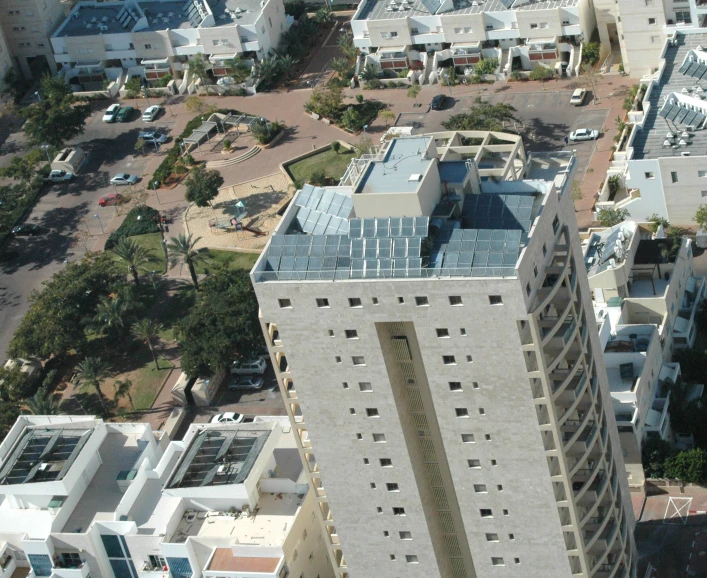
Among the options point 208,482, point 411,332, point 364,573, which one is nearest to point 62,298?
point 208,482

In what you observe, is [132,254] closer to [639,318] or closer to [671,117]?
[639,318]

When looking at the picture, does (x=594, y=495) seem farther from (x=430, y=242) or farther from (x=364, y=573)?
(x=430, y=242)

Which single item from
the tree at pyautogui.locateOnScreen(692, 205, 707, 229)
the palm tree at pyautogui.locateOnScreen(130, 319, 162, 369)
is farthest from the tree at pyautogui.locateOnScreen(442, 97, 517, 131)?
the palm tree at pyautogui.locateOnScreen(130, 319, 162, 369)

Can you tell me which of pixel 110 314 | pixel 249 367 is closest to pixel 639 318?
pixel 249 367

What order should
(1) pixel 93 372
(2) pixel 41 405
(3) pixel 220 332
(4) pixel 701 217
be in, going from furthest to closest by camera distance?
(4) pixel 701 217 → (1) pixel 93 372 → (3) pixel 220 332 → (2) pixel 41 405

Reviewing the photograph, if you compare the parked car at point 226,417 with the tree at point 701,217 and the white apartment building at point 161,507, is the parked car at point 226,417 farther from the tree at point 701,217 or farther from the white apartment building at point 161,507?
the tree at point 701,217

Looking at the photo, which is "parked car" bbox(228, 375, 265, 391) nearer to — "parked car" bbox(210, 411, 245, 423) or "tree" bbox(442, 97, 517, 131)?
"parked car" bbox(210, 411, 245, 423)

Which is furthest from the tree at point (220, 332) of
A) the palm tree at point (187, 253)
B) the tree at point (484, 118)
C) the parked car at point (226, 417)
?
the tree at point (484, 118)
